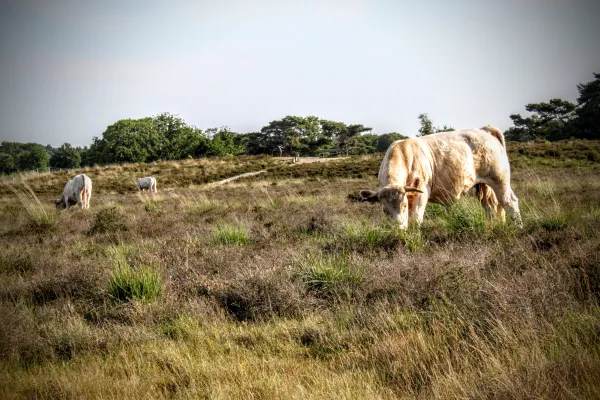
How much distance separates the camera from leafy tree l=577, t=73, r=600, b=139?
42250mm

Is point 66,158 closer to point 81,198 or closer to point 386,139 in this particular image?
point 386,139

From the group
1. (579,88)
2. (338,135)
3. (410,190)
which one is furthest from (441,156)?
(338,135)

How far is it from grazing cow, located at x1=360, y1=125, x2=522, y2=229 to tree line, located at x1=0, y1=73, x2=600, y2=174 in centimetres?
4056

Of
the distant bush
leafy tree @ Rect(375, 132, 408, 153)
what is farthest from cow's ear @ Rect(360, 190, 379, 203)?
leafy tree @ Rect(375, 132, 408, 153)

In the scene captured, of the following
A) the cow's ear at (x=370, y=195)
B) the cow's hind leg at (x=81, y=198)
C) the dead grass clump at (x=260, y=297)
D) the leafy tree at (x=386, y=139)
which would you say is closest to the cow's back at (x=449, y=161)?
the cow's ear at (x=370, y=195)

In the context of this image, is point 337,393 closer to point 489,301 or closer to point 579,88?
point 489,301

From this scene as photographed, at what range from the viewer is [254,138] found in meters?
83.8

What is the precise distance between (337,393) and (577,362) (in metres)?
1.44

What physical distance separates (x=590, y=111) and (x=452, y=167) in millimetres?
49901

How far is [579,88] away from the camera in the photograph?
49031mm

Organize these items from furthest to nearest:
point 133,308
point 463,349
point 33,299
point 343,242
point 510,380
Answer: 1. point 343,242
2. point 33,299
3. point 133,308
4. point 463,349
5. point 510,380

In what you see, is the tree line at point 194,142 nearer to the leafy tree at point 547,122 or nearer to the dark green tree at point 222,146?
the dark green tree at point 222,146

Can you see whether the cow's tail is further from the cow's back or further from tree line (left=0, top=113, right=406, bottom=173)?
tree line (left=0, top=113, right=406, bottom=173)

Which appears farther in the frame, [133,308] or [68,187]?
[68,187]
